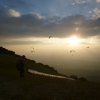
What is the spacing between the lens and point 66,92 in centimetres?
2105

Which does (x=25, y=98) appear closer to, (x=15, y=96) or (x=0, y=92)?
(x=15, y=96)

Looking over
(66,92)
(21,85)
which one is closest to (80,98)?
(66,92)

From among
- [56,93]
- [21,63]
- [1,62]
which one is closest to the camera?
[56,93]

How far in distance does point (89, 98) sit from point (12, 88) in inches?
396

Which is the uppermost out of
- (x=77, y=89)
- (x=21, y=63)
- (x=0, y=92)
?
(x=21, y=63)

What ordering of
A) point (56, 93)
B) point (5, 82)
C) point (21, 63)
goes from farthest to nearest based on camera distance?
1. point (21, 63)
2. point (5, 82)
3. point (56, 93)

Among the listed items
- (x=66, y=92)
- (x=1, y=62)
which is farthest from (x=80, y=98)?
(x=1, y=62)

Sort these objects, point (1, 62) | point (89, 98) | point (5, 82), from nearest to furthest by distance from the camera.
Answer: point (89, 98) < point (5, 82) < point (1, 62)

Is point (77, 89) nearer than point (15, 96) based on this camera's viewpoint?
No

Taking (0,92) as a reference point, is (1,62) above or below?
above

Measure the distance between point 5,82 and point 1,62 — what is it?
18.4m

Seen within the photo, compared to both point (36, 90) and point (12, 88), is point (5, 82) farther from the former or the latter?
point (36, 90)

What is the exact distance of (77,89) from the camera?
Result: 22219 mm

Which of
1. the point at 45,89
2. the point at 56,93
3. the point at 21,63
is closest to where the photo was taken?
the point at 56,93
